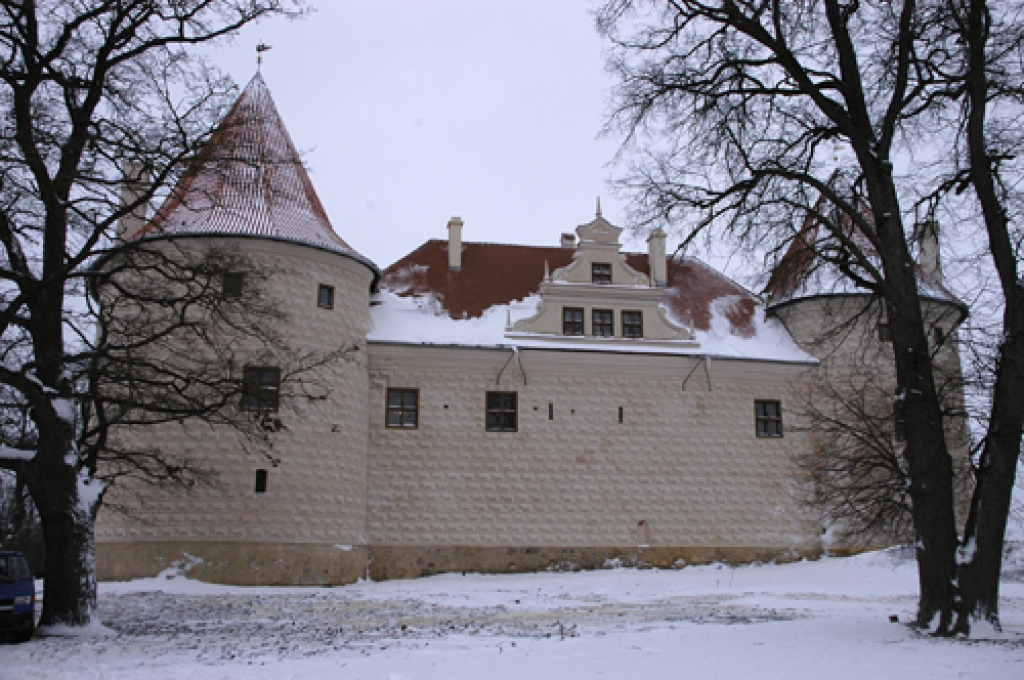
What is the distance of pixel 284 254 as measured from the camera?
19.8 meters

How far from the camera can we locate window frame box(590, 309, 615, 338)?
22656mm

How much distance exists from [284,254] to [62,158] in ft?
28.8

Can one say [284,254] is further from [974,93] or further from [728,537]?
[974,93]

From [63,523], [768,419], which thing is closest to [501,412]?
[768,419]

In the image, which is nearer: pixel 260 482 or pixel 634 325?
pixel 260 482

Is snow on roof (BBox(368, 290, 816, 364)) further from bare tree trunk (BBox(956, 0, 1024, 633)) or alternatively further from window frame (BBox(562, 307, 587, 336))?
bare tree trunk (BBox(956, 0, 1024, 633))

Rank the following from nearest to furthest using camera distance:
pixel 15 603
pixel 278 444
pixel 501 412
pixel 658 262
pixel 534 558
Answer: pixel 15 603, pixel 278 444, pixel 534 558, pixel 501 412, pixel 658 262

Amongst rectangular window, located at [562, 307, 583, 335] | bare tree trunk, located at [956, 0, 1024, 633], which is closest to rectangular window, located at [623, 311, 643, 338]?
rectangular window, located at [562, 307, 583, 335]

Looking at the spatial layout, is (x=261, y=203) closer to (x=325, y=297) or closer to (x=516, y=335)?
(x=325, y=297)

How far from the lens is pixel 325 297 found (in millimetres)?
20453

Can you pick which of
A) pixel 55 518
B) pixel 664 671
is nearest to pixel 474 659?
pixel 664 671

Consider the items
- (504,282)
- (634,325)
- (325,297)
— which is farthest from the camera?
(504,282)

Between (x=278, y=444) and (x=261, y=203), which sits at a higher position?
(x=261, y=203)

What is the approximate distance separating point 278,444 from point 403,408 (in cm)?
325
